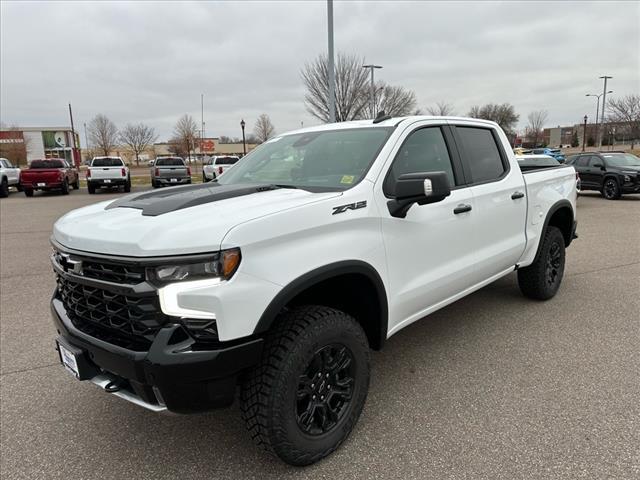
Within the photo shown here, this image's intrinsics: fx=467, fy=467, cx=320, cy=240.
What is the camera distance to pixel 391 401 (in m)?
3.07

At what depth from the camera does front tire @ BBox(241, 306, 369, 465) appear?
2197mm

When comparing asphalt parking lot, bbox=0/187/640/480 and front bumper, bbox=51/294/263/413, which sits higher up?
front bumper, bbox=51/294/263/413

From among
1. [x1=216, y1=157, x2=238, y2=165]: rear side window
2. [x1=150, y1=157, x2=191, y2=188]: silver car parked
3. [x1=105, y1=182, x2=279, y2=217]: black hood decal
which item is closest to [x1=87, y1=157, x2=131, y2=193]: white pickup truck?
[x1=150, y1=157, x2=191, y2=188]: silver car parked

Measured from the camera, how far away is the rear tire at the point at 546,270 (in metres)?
4.63

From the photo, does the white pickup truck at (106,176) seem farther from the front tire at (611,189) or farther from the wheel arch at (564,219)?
the wheel arch at (564,219)

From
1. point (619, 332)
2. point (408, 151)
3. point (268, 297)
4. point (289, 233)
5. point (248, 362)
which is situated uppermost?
point (408, 151)

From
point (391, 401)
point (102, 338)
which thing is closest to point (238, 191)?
point (102, 338)

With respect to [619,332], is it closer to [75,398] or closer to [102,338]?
[102,338]

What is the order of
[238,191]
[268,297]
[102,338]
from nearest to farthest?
[268,297]
[102,338]
[238,191]

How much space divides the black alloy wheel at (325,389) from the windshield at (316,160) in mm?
958

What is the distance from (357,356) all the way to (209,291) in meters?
1.01

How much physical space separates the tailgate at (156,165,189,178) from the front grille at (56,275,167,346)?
2078cm

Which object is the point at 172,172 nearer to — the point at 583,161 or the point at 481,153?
the point at 583,161

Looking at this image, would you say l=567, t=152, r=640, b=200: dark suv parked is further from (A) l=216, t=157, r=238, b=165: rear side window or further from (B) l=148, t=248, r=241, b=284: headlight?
(A) l=216, t=157, r=238, b=165: rear side window
